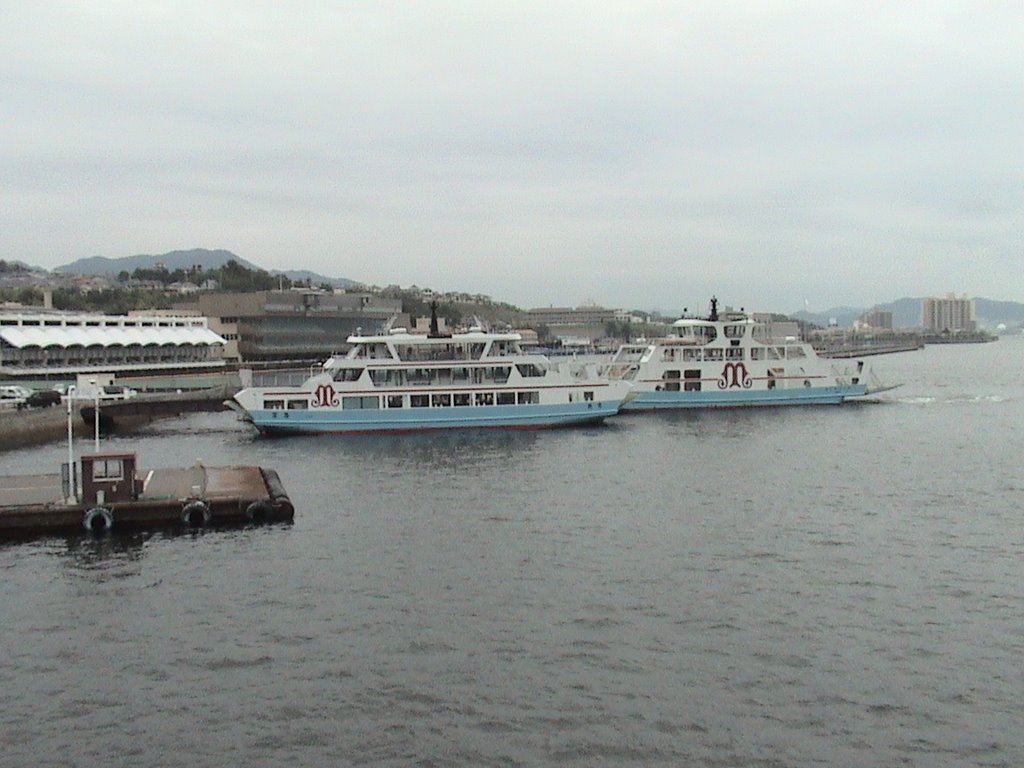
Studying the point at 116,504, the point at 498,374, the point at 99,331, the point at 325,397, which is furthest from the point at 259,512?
the point at 99,331

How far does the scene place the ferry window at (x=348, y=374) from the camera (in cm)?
5225

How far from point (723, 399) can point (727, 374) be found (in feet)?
5.28

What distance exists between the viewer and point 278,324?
377 ft

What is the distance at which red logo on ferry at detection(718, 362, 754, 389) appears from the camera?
63.5 meters

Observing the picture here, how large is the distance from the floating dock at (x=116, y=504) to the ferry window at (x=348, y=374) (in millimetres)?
21880

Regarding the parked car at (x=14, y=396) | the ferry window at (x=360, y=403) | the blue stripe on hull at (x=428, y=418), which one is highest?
the parked car at (x=14, y=396)

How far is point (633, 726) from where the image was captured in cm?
1534

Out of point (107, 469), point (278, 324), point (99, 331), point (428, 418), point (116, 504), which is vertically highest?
point (278, 324)

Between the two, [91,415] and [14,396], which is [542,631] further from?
[14,396]

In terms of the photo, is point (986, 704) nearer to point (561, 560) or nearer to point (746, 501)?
point (561, 560)

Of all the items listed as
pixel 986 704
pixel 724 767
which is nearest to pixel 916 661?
pixel 986 704

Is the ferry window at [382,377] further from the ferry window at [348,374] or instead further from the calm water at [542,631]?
the calm water at [542,631]

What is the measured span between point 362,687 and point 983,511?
2058 centimetres

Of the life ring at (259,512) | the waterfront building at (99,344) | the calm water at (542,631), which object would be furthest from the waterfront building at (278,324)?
the calm water at (542,631)
